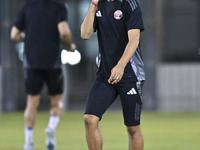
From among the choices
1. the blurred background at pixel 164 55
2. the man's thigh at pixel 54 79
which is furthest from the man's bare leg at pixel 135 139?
the blurred background at pixel 164 55

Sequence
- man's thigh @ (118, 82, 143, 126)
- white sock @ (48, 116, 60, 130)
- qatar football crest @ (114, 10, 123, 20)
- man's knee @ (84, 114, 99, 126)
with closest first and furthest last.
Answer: man's knee @ (84, 114, 99, 126) < qatar football crest @ (114, 10, 123, 20) < man's thigh @ (118, 82, 143, 126) < white sock @ (48, 116, 60, 130)

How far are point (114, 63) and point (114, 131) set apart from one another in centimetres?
482

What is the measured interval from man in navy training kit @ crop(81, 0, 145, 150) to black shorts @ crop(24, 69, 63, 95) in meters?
2.22

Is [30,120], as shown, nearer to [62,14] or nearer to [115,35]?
[62,14]

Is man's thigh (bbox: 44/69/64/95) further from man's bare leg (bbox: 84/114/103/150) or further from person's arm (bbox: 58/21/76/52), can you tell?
man's bare leg (bbox: 84/114/103/150)

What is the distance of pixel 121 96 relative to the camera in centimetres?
559

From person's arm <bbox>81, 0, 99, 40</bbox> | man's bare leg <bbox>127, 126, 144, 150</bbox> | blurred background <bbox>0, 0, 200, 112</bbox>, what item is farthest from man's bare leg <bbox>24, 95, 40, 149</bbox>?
blurred background <bbox>0, 0, 200, 112</bbox>

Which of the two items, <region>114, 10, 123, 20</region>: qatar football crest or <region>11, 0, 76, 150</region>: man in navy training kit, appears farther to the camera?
<region>11, 0, 76, 150</region>: man in navy training kit

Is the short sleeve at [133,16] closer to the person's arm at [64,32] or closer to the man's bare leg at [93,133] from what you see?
the man's bare leg at [93,133]

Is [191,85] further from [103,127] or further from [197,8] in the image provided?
[103,127]

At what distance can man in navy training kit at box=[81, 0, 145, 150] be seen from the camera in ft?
17.6

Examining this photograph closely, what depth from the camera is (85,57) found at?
14789mm

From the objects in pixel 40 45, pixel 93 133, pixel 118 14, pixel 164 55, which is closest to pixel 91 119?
pixel 93 133

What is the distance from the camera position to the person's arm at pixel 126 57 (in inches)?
205
